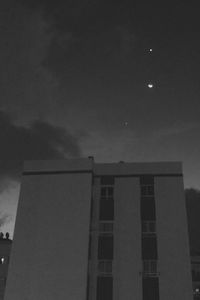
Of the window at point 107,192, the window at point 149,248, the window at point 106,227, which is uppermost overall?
the window at point 107,192

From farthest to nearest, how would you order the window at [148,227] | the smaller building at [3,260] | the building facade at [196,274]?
1. the building facade at [196,274]
2. the smaller building at [3,260]
3. the window at [148,227]

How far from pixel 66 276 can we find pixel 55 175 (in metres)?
11.2

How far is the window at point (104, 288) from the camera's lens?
37.8 m

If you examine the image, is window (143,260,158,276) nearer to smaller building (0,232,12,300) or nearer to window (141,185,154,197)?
window (141,185,154,197)

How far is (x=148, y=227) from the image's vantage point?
40594 mm

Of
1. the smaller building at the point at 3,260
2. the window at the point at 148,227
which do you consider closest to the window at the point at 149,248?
the window at the point at 148,227

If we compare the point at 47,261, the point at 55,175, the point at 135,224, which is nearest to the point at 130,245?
the point at 135,224

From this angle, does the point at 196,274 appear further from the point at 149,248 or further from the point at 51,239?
the point at 51,239

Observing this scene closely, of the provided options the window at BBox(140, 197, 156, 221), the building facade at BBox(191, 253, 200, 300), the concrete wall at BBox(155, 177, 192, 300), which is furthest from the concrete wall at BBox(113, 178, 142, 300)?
the building facade at BBox(191, 253, 200, 300)

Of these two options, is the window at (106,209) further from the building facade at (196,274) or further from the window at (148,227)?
the building facade at (196,274)

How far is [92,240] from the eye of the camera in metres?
40.7

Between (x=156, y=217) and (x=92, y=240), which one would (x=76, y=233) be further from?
(x=156, y=217)

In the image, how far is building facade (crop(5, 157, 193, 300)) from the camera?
37656 millimetres

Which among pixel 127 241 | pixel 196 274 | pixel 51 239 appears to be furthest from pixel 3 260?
pixel 196 274
